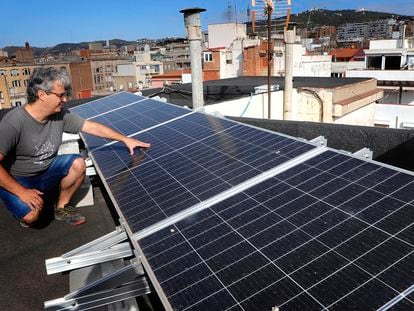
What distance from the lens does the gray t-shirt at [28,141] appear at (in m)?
4.44

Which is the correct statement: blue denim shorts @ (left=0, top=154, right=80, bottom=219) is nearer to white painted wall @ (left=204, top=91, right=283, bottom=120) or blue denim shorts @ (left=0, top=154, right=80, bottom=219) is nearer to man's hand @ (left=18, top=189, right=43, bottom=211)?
man's hand @ (left=18, top=189, right=43, bottom=211)

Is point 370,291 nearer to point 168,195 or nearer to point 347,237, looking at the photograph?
point 347,237

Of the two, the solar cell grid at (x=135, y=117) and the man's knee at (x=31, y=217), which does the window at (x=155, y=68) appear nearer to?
the solar cell grid at (x=135, y=117)

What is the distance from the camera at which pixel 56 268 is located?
346 cm

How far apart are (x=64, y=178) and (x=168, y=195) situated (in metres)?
1.95

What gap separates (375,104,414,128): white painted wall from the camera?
86.9 ft

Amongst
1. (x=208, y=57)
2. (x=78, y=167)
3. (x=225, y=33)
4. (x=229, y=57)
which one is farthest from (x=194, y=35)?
(x=225, y=33)

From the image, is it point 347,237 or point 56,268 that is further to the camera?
point 56,268

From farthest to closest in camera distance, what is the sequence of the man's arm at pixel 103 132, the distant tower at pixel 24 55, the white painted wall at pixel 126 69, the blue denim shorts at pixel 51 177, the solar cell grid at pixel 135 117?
the distant tower at pixel 24 55 → the white painted wall at pixel 126 69 → the solar cell grid at pixel 135 117 → the man's arm at pixel 103 132 → the blue denim shorts at pixel 51 177

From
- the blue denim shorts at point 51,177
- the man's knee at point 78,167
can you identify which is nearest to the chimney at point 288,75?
the man's knee at point 78,167

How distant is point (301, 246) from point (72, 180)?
3.52 metres

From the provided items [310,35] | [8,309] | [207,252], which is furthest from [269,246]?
[310,35]

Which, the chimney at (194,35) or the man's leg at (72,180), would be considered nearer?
the man's leg at (72,180)

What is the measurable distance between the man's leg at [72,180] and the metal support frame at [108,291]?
2372mm
